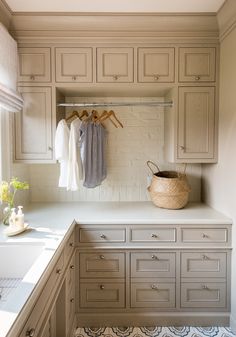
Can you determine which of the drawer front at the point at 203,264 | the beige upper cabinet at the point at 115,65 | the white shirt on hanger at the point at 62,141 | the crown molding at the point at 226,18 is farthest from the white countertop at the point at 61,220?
the crown molding at the point at 226,18

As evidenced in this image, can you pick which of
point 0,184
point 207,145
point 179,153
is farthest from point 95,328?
point 207,145

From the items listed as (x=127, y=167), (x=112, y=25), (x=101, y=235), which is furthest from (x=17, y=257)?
(x=112, y=25)

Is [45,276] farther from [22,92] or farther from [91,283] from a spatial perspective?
[22,92]

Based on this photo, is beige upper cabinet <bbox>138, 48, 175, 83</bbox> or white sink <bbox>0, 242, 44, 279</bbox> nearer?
white sink <bbox>0, 242, 44, 279</bbox>

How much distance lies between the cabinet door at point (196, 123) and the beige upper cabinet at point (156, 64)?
19 centimetres

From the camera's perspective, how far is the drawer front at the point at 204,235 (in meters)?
2.01

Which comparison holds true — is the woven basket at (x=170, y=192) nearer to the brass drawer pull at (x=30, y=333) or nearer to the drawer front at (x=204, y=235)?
the drawer front at (x=204, y=235)

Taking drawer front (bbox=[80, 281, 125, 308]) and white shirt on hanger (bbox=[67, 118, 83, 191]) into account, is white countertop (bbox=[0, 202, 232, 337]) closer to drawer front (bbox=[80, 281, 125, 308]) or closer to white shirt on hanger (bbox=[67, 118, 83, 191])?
white shirt on hanger (bbox=[67, 118, 83, 191])

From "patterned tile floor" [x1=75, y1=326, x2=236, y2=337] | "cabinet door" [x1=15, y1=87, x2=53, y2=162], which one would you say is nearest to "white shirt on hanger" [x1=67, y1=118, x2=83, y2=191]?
"cabinet door" [x1=15, y1=87, x2=53, y2=162]

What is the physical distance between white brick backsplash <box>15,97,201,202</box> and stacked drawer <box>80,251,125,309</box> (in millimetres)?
737

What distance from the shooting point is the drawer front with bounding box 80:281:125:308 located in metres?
2.05

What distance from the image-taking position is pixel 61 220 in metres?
1.98

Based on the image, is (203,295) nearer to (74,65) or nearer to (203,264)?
(203,264)

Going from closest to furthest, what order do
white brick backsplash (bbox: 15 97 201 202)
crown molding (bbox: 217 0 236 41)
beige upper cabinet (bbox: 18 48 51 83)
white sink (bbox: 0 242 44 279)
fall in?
1. white sink (bbox: 0 242 44 279)
2. crown molding (bbox: 217 0 236 41)
3. beige upper cabinet (bbox: 18 48 51 83)
4. white brick backsplash (bbox: 15 97 201 202)
